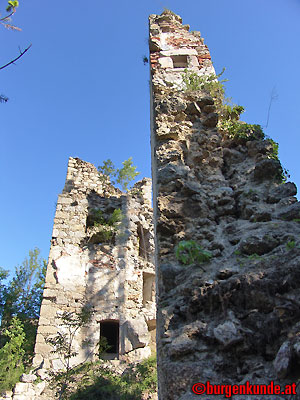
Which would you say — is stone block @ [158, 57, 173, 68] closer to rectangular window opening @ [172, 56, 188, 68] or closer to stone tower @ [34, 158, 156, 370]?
rectangular window opening @ [172, 56, 188, 68]

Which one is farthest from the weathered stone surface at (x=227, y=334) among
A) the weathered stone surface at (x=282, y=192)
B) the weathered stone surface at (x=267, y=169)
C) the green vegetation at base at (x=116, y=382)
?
the green vegetation at base at (x=116, y=382)

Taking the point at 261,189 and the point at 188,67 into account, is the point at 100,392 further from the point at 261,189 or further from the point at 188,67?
the point at 188,67

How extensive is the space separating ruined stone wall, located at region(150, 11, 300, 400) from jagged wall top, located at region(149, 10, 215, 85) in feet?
1.47

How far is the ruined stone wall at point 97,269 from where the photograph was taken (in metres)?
6.99

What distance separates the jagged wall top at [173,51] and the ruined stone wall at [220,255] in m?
0.45

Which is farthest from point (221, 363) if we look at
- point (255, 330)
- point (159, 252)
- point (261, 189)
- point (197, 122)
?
point (197, 122)

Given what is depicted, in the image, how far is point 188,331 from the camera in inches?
69.3

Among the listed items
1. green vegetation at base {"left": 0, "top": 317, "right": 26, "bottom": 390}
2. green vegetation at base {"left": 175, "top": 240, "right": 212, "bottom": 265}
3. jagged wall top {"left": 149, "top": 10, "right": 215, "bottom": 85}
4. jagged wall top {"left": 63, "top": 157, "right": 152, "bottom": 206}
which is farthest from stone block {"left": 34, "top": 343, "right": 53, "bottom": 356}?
jagged wall top {"left": 149, "top": 10, "right": 215, "bottom": 85}

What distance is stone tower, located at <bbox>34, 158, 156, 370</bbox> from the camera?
7016mm

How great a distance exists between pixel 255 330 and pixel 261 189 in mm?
1455

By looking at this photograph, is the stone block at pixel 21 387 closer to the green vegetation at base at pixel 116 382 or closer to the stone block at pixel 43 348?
the stone block at pixel 43 348

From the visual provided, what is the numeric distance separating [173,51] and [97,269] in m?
5.67

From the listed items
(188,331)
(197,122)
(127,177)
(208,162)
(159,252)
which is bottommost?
(188,331)

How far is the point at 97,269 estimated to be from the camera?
318 inches
